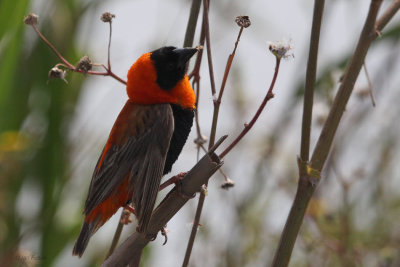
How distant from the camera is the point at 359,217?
119 inches

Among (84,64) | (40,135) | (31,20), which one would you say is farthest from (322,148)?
(40,135)

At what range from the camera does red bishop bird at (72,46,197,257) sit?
84.3 inches

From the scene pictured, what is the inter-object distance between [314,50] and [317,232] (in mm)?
1255

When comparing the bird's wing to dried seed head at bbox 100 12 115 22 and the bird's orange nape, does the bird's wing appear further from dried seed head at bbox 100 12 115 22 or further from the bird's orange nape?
dried seed head at bbox 100 12 115 22

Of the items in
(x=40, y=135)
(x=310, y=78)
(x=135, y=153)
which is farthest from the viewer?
(x=40, y=135)

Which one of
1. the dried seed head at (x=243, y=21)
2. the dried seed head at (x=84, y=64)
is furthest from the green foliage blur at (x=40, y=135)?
the dried seed head at (x=243, y=21)

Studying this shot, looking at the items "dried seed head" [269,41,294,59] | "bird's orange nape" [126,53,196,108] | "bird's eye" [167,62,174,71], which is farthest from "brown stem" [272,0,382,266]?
"bird's eye" [167,62,174,71]

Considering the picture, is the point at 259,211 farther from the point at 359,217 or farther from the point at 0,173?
the point at 0,173

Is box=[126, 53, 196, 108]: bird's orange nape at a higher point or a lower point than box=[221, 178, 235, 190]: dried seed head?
higher

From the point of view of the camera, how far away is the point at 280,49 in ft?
5.20

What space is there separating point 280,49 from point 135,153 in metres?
0.93

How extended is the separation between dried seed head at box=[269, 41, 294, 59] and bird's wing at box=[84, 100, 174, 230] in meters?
0.67

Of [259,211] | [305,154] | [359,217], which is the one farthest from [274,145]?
[305,154]

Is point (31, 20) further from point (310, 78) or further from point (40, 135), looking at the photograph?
point (40, 135)
